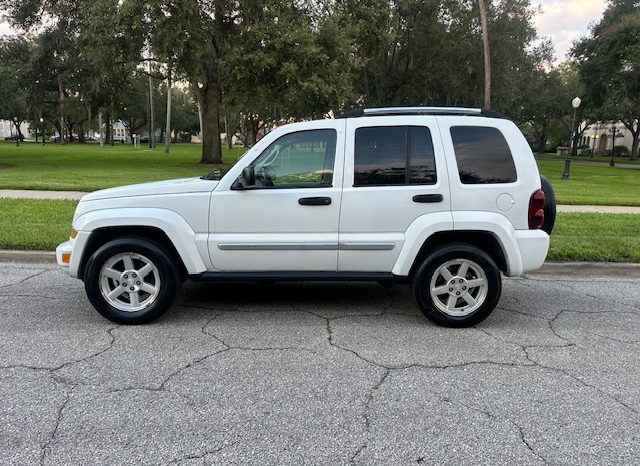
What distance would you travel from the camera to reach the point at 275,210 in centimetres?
453

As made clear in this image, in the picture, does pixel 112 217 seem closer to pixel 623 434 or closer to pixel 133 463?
pixel 133 463

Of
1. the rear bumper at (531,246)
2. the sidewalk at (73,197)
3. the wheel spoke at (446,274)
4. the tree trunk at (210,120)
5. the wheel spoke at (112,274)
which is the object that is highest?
the tree trunk at (210,120)

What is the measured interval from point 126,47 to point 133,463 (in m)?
19.4

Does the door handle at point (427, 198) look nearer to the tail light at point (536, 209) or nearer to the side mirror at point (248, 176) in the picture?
the tail light at point (536, 209)

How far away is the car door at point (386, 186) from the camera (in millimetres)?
4543

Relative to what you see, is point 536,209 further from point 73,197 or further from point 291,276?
point 73,197

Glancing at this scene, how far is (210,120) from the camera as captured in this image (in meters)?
27.0

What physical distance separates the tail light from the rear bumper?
73mm

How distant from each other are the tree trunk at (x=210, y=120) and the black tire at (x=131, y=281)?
920 inches

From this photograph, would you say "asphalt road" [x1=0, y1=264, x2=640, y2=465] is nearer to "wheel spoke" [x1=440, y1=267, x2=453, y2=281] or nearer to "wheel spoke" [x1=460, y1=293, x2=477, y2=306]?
"wheel spoke" [x1=460, y1=293, x2=477, y2=306]

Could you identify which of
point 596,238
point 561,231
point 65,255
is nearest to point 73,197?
point 65,255

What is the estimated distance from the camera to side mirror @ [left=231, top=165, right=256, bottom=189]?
445cm

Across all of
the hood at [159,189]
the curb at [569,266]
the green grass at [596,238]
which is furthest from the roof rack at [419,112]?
the green grass at [596,238]

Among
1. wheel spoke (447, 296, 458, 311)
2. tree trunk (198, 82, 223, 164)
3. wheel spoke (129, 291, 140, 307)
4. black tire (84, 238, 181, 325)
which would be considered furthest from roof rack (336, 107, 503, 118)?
tree trunk (198, 82, 223, 164)
